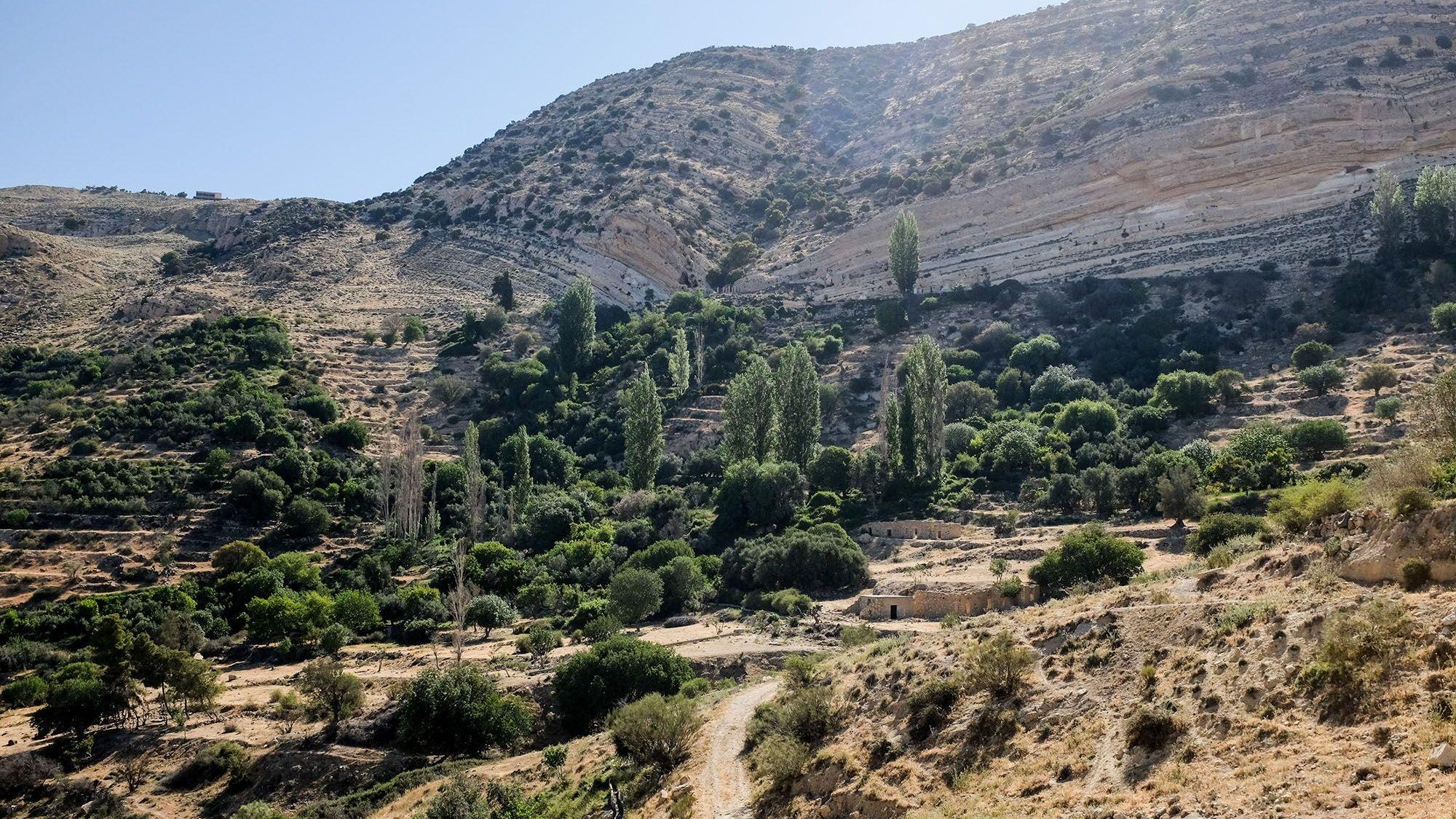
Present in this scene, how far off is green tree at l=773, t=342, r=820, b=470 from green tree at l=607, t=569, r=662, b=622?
563 inches

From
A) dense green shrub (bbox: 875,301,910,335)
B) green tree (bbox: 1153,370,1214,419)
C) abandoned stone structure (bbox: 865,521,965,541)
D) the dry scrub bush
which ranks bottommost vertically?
abandoned stone structure (bbox: 865,521,965,541)

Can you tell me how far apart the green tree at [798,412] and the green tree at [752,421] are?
428 mm

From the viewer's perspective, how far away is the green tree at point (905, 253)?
2554 inches

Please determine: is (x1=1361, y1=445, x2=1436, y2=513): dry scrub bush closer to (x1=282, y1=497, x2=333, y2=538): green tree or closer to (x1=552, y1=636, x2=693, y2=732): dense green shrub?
(x1=552, y1=636, x2=693, y2=732): dense green shrub

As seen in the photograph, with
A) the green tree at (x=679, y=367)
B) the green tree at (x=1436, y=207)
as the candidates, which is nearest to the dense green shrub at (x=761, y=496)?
the green tree at (x=679, y=367)

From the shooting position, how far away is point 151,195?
99125 mm

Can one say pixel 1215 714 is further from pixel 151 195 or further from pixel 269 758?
pixel 151 195

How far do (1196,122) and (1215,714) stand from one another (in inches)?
2402

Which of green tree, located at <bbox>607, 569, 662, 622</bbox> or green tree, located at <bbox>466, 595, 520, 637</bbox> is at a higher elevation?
green tree, located at <bbox>607, 569, 662, 622</bbox>

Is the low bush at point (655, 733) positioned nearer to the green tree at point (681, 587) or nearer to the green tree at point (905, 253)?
the green tree at point (681, 587)

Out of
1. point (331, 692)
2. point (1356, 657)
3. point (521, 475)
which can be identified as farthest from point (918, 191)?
point (1356, 657)

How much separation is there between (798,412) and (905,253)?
73.9 ft

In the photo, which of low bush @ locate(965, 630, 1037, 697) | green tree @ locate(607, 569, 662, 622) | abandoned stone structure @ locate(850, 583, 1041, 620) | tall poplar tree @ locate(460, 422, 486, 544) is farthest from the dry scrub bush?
tall poplar tree @ locate(460, 422, 486, 544)

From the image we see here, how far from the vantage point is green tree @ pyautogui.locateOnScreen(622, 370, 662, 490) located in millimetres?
47062
